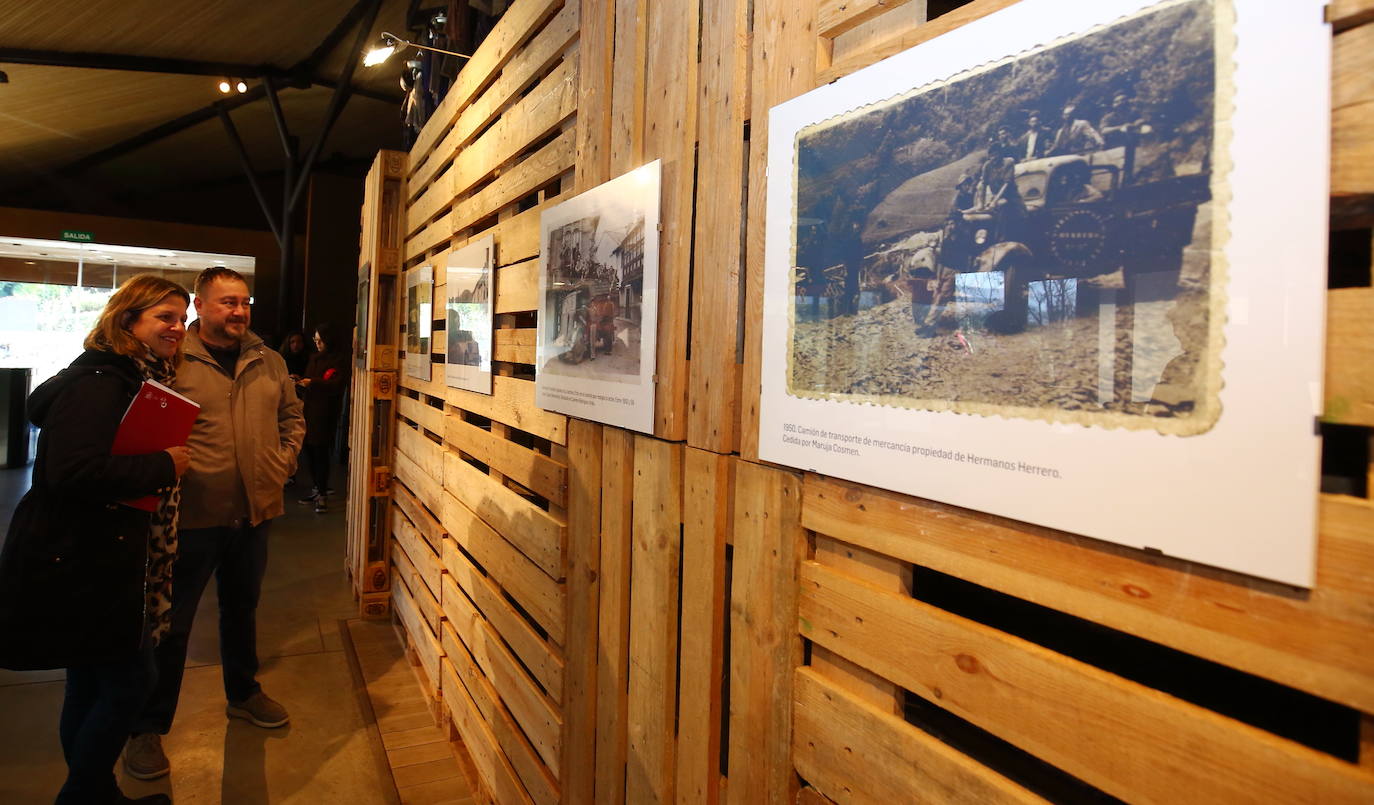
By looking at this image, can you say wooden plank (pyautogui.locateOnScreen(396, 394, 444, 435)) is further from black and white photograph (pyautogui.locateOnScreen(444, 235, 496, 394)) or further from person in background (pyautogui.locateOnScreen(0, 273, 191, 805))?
person in background (pyautogui.locateOnScreen(0, 273, 191, 805))

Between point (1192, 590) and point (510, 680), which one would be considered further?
point (510, 680)

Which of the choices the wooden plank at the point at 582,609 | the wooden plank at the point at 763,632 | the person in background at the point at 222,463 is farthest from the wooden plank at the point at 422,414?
the wooden plank at the point at 763,632

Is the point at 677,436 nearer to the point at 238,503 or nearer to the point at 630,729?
the point at 630,729

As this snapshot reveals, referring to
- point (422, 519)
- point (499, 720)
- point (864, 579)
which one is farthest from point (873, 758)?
point (422, 519)

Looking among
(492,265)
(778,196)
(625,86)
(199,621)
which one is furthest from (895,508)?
(199,621)

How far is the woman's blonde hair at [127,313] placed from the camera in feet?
8.22

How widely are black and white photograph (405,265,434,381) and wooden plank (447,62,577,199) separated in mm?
752

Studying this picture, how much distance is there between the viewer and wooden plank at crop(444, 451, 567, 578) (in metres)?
2.65

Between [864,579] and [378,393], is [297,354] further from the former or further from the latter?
[864,579]

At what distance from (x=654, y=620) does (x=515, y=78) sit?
2361mm

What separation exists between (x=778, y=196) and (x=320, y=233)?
12345 millimetres

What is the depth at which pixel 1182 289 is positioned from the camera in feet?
2.87

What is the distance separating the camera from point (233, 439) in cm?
323

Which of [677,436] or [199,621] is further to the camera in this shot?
[199,621]
